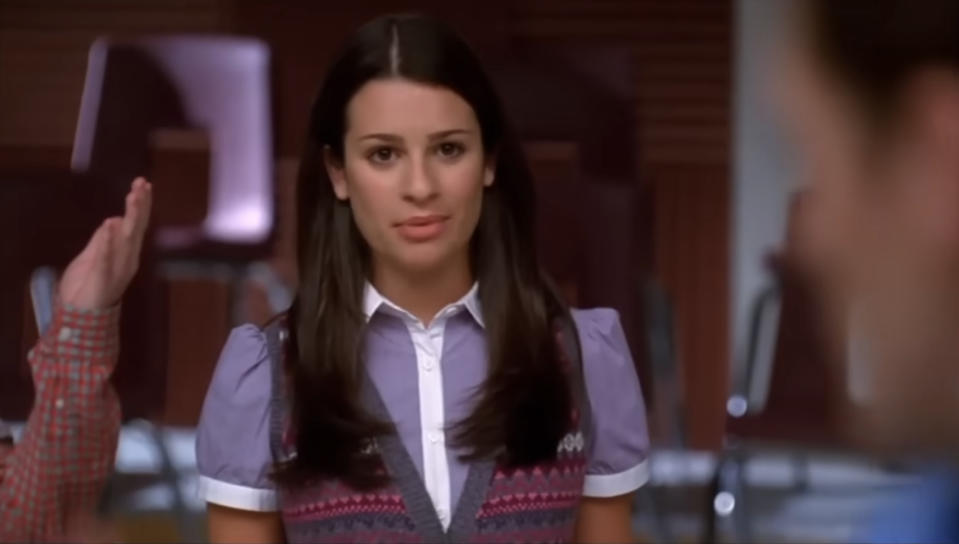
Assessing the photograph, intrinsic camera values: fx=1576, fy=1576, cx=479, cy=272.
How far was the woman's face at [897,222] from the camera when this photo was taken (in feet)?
1.96

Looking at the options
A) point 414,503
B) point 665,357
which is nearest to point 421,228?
point 414,503

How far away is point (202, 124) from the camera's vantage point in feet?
7.47

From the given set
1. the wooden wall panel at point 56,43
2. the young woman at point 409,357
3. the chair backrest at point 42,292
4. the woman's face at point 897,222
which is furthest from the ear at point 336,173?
the wooden wall panel at point 56,43

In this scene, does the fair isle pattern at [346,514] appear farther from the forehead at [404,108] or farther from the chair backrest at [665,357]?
the chair backrest at [665,357]

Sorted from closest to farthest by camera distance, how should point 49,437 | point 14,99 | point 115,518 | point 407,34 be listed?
1. point 407,34
2. point 49,437
3. point 115,518
4. point 14,99

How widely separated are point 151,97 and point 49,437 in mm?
1045

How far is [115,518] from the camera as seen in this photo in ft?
4.94

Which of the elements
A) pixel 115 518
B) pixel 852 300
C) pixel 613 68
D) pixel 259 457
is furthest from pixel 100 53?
pixel 852 300

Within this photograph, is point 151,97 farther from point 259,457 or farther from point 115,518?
point 259,457

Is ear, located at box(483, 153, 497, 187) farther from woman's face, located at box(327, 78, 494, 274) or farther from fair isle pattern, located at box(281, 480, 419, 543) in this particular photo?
fair isle pattern, located at box(281, 480, 419, 543)

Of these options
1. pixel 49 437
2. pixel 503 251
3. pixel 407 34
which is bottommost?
pixel 49 437

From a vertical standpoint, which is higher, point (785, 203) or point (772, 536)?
point (785, 203)

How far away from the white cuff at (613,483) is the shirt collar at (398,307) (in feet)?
0.50

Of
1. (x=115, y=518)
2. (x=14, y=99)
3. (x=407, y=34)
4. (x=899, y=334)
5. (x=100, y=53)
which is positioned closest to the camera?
(x=899, y=334)
